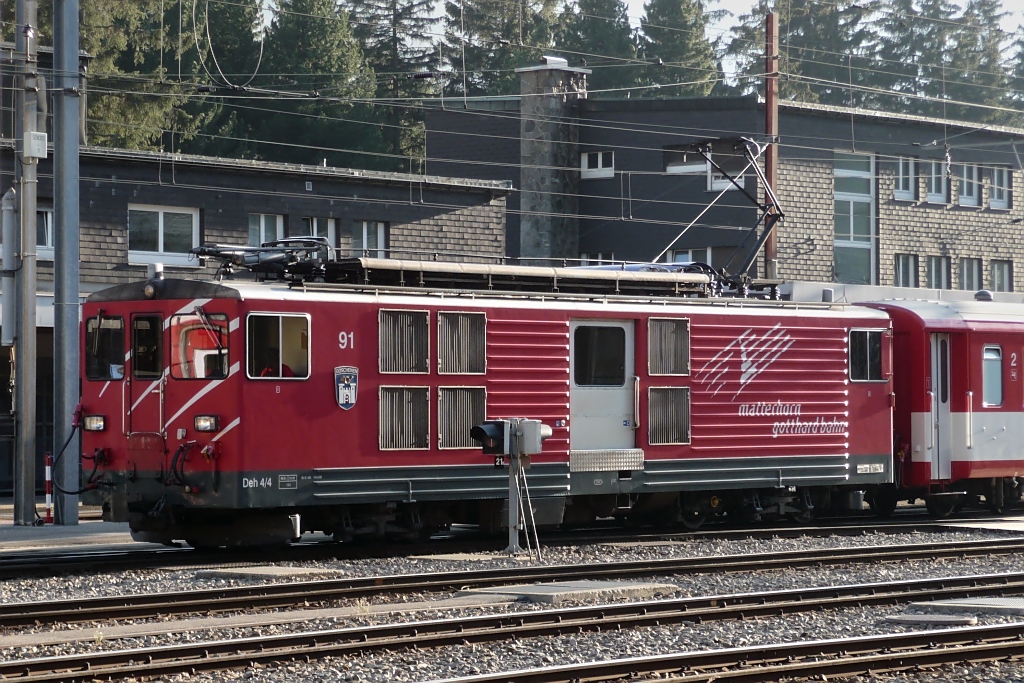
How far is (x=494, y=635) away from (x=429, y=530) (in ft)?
23.1

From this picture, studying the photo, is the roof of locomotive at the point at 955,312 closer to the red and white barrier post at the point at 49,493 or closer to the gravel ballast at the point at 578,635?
the gravel ballast at the point at 578,635

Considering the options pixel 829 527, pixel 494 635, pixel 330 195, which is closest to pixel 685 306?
pixel 829 527

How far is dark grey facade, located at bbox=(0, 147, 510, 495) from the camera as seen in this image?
27406mm

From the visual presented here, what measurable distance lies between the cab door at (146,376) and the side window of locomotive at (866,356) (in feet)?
32.7

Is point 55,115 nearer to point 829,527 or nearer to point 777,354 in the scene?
point 777,354

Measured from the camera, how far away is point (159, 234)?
28.4 metres

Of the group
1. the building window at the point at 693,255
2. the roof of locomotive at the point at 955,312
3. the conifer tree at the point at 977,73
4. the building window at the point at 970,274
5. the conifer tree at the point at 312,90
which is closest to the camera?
the roof of locomotive at the point at 955,312

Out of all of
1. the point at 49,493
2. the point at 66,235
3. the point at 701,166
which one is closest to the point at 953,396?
the point at 66,235

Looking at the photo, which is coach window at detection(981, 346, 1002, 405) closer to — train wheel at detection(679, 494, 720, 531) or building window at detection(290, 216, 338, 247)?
train wheel at detection(679, 494, 720, 531)

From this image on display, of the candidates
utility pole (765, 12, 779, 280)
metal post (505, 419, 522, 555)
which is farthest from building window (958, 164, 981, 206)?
metal post (505, 419, 522, 555)

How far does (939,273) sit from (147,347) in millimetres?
30121

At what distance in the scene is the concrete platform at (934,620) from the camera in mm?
12646

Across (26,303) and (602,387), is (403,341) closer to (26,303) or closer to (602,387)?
(602,387)

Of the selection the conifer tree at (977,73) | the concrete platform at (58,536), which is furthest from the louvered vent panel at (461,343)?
the conifer tree at (977,73)
